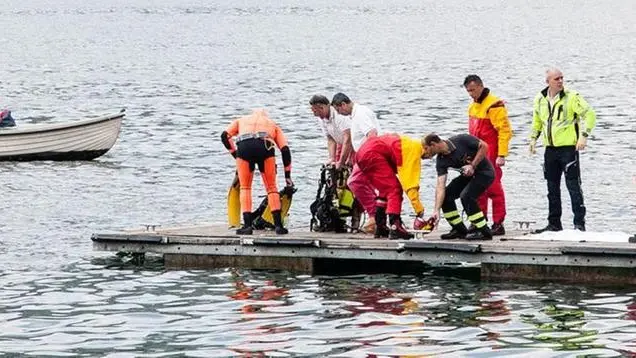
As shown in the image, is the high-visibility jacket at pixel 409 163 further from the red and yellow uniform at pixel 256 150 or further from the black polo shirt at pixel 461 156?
the red and yellow uniform at pixel 256 150

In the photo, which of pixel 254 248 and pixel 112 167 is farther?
pixel 112 167

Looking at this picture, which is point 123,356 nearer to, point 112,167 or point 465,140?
point 465,140

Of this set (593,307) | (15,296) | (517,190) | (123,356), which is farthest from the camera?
(517,190)

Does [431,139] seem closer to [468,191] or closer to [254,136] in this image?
[468,191]

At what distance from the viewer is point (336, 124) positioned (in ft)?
71.1

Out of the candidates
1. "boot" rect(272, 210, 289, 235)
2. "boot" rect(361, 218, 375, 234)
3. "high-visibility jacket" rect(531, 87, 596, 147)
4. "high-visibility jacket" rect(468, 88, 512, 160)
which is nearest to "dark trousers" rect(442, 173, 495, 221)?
"high-visibility jacket" rect(468, 88, 512, 160)

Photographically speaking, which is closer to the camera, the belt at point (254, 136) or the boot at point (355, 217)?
the belt at point (254, 136)

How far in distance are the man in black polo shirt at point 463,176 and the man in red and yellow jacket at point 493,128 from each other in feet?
1.95

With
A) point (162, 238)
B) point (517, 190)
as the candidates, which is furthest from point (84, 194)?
point (162, 238)

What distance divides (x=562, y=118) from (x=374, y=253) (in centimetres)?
299

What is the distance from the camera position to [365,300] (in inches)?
752

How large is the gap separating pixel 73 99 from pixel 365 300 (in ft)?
144

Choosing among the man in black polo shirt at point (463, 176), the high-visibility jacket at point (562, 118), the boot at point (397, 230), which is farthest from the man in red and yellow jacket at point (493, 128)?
the boot at point (397, 230)

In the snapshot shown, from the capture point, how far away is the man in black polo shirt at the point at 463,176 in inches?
781
